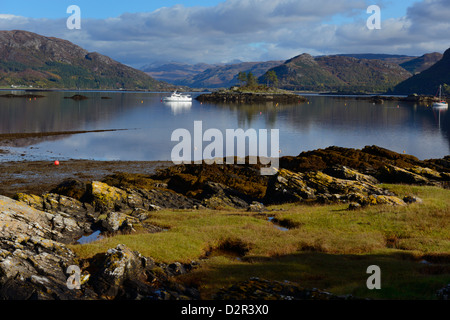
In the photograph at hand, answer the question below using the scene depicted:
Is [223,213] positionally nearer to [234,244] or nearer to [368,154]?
[234,244]

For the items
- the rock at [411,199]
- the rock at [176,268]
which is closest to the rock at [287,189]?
the rock at [411,199]

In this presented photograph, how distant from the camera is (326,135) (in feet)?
290

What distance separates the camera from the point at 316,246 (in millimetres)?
20734

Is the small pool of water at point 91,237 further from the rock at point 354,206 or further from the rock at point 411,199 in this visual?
the rock at point 411,199

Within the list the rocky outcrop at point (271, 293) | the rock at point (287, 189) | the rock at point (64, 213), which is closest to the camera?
the rocky outcrop at point (271, 293)

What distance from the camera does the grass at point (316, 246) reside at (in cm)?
1529

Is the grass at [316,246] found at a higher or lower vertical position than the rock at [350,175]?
lower

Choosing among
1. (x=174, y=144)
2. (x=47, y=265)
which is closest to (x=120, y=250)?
(x=47, y=265)

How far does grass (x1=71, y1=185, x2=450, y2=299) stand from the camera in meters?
15.3

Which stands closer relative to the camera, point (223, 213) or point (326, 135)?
point (223, 213)

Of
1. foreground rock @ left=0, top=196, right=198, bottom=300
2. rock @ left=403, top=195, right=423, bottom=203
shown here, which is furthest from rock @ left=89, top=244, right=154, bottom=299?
rock @ left=403, top=195, right=423, bottom=203

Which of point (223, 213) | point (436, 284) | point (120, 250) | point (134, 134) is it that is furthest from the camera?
point (134, 134)
